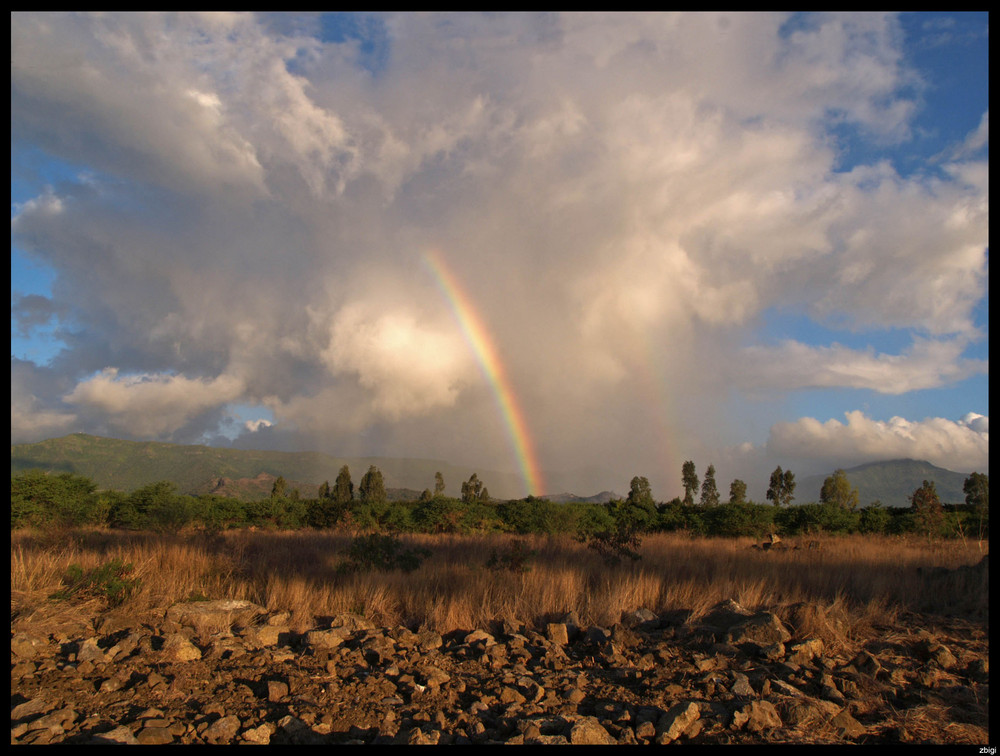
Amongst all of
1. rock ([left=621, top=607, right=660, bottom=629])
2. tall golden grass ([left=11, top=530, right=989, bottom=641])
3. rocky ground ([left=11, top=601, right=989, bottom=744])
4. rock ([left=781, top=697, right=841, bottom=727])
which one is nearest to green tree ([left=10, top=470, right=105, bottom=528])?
tall golden grass ([left=11, top=530, right=989, bottom=641])

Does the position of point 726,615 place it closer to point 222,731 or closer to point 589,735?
point 589,735

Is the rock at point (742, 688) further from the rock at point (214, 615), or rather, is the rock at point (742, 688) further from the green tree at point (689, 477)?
the green tree at point (689, 477)

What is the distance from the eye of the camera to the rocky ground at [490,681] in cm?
428

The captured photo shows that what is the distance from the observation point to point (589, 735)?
4.13 meters

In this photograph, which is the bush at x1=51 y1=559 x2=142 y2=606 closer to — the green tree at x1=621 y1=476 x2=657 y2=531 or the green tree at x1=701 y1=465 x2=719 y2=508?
the green tree at x1=621 y1=476 x2=657 y2=531

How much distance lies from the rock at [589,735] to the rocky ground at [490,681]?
13 mm

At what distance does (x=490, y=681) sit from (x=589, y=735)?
1.42m

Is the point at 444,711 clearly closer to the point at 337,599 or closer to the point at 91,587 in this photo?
the point at 337,599

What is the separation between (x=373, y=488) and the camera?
233 ft

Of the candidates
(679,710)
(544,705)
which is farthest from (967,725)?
(544,705)

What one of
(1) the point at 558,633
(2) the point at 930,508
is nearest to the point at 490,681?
(1) the point at 558,633

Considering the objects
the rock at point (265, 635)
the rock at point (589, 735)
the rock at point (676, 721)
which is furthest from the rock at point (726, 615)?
the rock at point (265, 635)

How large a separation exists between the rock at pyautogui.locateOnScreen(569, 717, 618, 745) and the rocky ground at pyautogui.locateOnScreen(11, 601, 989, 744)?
0.01m

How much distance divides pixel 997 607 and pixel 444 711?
586 cm
